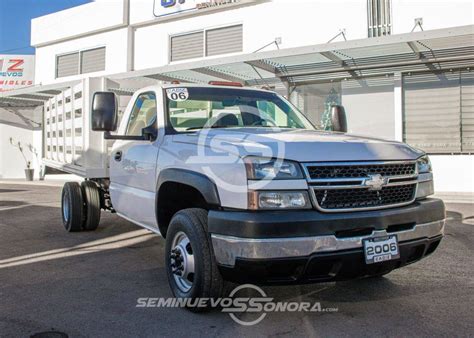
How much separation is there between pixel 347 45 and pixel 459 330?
27.4ft

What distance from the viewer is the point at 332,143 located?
3.37 m

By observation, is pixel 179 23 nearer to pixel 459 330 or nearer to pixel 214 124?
pixel 214 124

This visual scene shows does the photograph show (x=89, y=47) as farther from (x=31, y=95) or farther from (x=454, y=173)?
(x=454, y=173)

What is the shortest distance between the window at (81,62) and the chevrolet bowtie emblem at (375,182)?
16.8m

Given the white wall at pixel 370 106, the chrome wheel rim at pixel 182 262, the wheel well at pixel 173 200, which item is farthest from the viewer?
the white wall at pixel 370 106

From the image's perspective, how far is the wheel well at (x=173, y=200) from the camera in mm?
3883

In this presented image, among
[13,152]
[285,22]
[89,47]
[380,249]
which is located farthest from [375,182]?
[13,152]

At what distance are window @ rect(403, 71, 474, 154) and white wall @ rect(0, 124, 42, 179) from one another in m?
17.4

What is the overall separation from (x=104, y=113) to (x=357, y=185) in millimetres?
2572

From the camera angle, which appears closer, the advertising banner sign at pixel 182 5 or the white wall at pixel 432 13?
the white wall at pixel 432 13

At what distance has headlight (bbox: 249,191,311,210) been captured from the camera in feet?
10.1

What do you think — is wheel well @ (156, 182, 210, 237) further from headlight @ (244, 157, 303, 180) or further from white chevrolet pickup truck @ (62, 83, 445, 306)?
headlight @ (244, 157, 303, 180)

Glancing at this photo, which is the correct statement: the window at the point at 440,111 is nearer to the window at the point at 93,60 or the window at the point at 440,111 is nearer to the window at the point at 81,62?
the window at the point at 93,60

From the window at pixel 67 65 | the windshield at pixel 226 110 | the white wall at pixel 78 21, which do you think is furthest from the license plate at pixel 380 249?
the window at pixel 67 65
